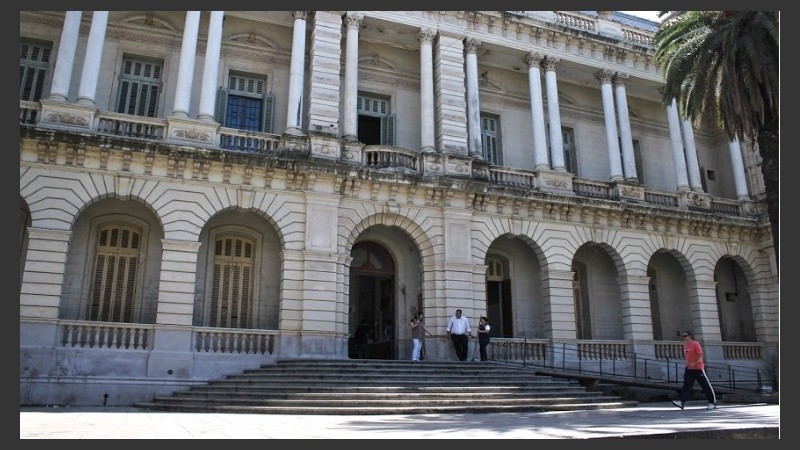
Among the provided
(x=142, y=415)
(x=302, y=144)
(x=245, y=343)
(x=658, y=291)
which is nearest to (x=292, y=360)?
(x=245, y=343)

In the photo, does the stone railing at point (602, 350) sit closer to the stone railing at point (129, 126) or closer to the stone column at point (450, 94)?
the stone column at point (450, 94)

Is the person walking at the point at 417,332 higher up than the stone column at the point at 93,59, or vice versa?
the stone column at the point at 93,59

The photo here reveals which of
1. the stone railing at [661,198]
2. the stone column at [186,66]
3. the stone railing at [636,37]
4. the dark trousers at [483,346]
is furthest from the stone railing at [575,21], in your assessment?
the stone column at [186,66]

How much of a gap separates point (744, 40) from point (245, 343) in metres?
15.0

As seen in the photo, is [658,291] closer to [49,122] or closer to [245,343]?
[245,343]

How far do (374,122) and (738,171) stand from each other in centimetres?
1471

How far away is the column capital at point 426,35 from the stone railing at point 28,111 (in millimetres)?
11822

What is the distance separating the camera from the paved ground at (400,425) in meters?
8.62

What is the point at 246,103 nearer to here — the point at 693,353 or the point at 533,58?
the point at 533,58

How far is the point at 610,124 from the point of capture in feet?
76.6

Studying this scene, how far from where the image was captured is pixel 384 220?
19.0 metres

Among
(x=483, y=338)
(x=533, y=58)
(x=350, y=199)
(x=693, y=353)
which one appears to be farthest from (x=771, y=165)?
(x=350, y=199)

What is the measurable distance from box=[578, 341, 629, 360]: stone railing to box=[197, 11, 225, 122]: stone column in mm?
13476

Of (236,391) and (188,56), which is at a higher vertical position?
(188,56)
